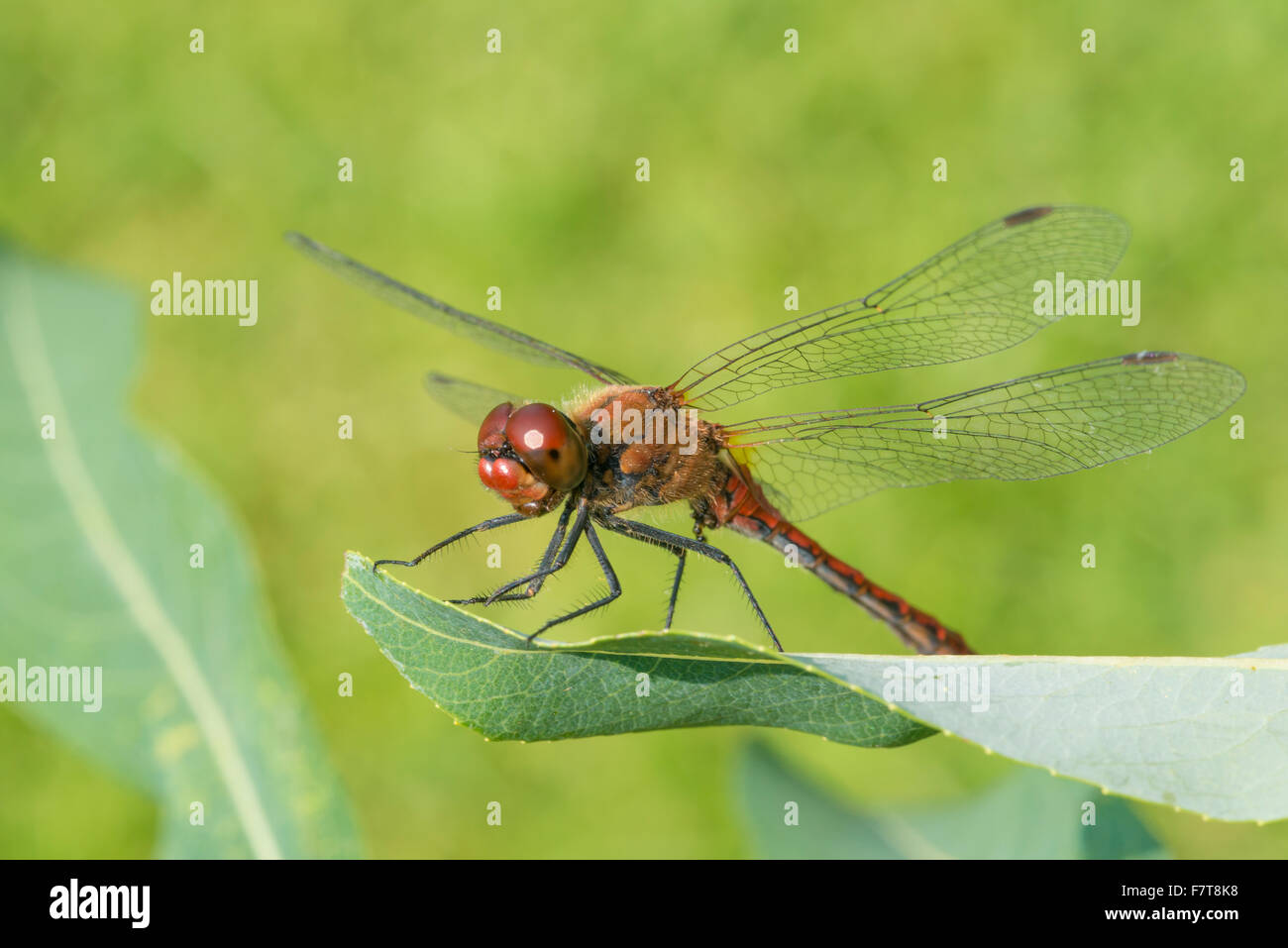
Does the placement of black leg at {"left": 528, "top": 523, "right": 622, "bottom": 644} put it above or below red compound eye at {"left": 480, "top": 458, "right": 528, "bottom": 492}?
below

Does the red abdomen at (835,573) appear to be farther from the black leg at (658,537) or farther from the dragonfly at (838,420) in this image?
the black leg at (658,537)

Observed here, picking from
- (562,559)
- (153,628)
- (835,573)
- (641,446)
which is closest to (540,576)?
(562,559)

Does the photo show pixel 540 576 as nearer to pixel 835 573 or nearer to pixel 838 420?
pixel 838 420

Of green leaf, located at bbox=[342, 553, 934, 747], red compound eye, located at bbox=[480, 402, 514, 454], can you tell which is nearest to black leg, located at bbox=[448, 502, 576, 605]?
red compound eye, located at bbox=[480, 402, 514, 454]

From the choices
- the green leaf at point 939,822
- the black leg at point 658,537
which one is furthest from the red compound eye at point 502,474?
the green leaf at point 939,822

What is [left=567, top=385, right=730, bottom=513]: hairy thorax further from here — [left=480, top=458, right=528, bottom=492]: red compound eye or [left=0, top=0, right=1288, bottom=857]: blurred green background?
[left=0, top=0, right=1288, bottom=857]: blurred green background

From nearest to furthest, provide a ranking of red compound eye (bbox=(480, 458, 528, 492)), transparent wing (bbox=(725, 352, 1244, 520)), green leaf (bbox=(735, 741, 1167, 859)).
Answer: green leaf (bbox=(735, 741, 1167, 859)) < red compound eye (bbox=(480, 458, 528, 492)) < transparent wing (bbox=(725, 352, 1244, 520))
